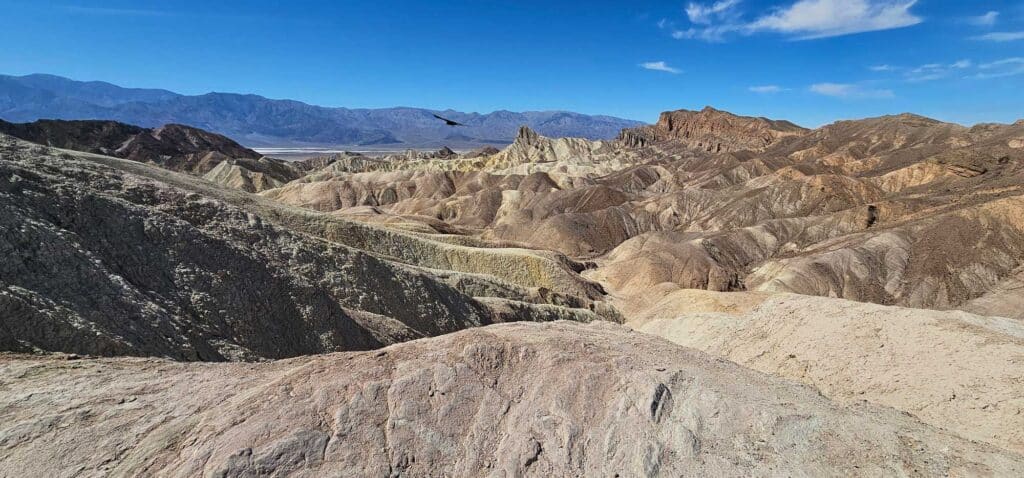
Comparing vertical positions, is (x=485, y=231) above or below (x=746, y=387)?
below

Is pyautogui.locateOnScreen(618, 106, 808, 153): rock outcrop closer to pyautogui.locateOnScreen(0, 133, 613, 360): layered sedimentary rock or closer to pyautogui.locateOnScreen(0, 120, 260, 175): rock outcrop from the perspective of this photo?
pyautogui.locateOnScreen(0, 133, 613, 360): layered sedimentary rock

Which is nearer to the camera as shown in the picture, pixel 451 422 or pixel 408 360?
pixel 451 422

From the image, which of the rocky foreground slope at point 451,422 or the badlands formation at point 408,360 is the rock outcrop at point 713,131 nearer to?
the badlands formation at point 408,360

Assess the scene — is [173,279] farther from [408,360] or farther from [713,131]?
[713,131]

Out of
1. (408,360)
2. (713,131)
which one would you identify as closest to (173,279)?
(408,360)

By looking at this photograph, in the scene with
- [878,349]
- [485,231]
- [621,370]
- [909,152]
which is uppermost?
[909,152]

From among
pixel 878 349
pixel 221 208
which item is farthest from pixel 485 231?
pixel 878 349

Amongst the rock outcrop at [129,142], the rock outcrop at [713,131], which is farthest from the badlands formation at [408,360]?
the rock outcrop at [129,142]

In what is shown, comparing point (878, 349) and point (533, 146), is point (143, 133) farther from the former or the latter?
point (878, 349)

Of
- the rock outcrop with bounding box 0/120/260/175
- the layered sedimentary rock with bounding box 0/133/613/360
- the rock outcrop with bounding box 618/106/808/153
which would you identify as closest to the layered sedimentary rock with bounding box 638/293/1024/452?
the layered sedimentary rock with bounding box 0/133/613/360
